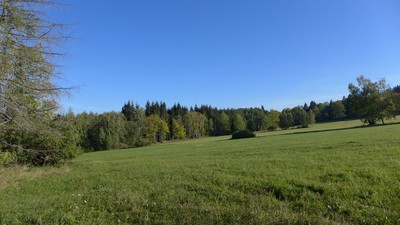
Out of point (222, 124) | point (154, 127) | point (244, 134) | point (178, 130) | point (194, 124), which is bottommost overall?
point (244, 134)

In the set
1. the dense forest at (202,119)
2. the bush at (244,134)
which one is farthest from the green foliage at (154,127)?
the bush at (244,134)

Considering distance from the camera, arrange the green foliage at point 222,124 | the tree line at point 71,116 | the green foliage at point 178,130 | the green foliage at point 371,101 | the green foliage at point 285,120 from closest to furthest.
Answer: the tree line at point 71,116 < the green foliage at point 371,101 < the green foliage at point 178,130 < the green foliage at point 222,124 < the green foliage at point 285,120

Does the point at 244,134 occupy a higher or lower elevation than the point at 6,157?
higher

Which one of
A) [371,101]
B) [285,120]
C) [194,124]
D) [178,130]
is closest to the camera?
[371,101]

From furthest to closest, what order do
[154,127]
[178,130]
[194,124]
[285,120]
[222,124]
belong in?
[285,120] → [222,124] → [194,124] → [178,130] → [154,127]

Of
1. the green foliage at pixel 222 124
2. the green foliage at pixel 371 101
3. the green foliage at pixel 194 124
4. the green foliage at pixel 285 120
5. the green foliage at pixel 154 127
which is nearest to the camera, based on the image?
the green foliage at pixel 371 101

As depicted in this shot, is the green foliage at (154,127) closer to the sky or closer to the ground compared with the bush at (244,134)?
closer to the sky

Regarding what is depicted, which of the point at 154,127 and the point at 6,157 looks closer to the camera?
the point at 6,157

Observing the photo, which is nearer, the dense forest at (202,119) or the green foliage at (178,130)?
the dense forest at (202,119)

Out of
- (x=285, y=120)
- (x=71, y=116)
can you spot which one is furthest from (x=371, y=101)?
(x=71, y=116)

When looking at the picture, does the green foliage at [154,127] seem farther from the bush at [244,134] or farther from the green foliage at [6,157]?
the green foliage at [6,157]

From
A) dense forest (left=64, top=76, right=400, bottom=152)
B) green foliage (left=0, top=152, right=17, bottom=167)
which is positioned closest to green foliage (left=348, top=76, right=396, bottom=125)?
dense forest (left=64, top=76, right=400, bottom=152)

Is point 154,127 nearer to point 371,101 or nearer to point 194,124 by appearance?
point 194,124

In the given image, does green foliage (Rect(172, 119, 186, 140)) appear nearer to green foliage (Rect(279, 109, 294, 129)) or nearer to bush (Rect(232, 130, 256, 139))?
bush (Rect(232, 130, 256, 139))
